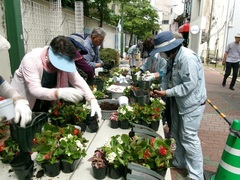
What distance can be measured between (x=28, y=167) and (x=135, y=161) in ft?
1.99

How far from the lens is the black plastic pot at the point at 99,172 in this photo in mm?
1250

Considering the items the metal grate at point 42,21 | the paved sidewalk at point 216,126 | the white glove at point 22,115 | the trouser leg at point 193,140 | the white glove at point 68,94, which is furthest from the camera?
the metal grate at point 42,21

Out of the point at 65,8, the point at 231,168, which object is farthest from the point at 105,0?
the point at 231,168

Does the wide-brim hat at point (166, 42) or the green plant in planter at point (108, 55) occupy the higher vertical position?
the wide-brim hat at point (166, 42)

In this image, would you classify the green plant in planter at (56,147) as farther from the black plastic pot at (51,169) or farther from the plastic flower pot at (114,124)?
the plastic flower pot at (114,124)

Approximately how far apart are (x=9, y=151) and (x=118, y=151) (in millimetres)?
685

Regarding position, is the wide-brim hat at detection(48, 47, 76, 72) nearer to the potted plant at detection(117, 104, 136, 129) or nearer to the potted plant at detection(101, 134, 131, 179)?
the potted plant at detection(117, 104, 136, 129)

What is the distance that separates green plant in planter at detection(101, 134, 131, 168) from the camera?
1.25m

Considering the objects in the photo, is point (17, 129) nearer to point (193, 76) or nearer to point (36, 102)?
point (36, 102)

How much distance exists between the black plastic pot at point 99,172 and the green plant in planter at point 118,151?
2.3 inches

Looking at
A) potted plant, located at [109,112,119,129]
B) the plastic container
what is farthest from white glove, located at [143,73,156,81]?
the plastic container

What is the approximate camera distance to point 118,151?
1.29 m

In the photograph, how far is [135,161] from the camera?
4.09 ft

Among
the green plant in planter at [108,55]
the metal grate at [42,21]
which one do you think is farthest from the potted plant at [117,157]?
the green plant in planter at [108,55]
